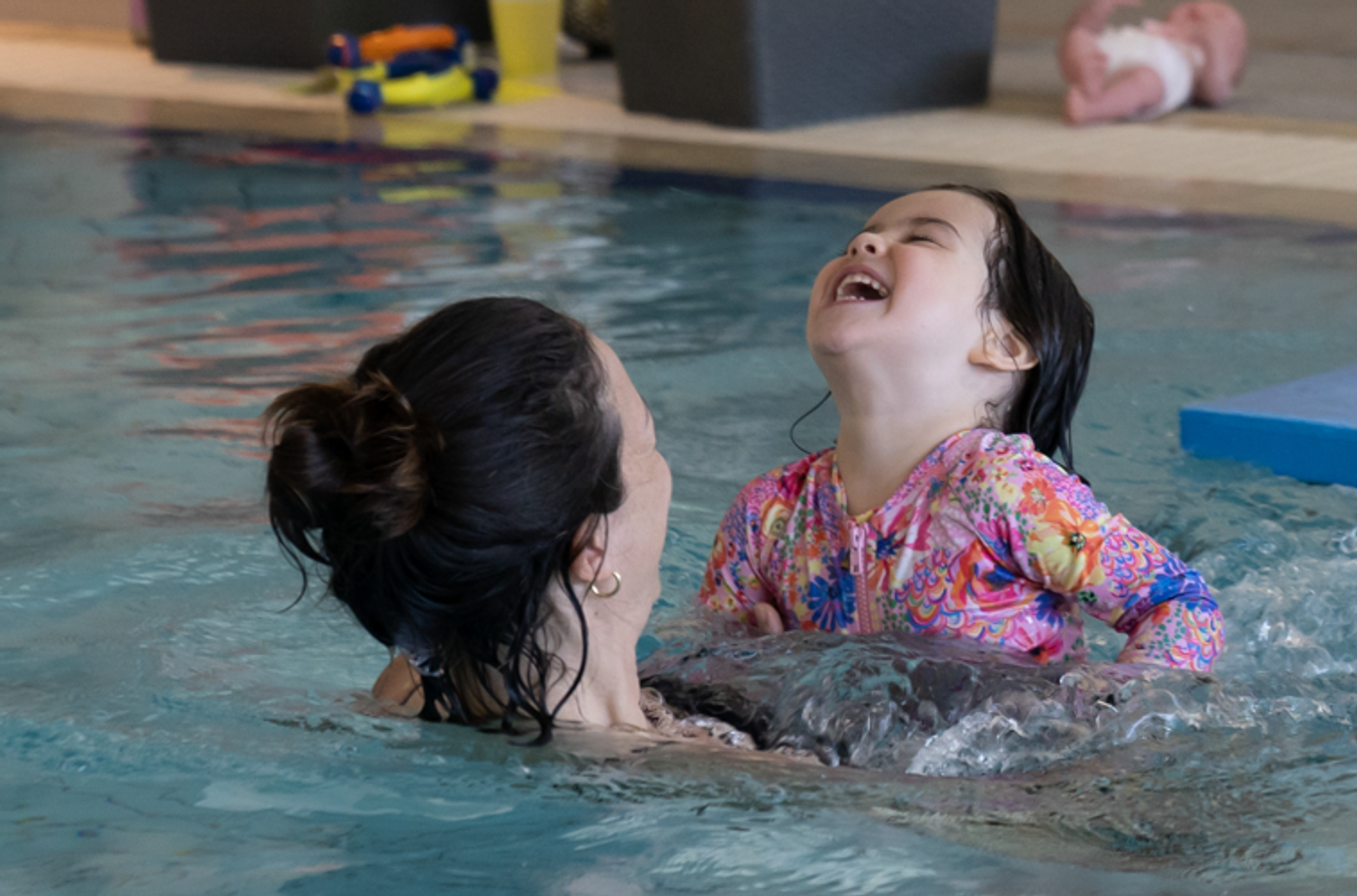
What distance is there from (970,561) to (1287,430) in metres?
1.29

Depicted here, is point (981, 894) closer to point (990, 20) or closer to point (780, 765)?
point (780, 765)

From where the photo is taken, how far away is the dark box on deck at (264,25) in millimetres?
9688

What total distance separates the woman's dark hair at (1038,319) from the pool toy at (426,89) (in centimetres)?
640

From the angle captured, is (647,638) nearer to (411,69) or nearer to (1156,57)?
(1156,57)

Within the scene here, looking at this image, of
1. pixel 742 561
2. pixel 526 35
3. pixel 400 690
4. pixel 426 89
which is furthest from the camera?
pixel 526 35

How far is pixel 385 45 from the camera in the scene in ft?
27.8

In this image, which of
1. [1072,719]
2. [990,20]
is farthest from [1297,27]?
[1072,719]

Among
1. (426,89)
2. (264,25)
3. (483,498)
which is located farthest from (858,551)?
(264,25)

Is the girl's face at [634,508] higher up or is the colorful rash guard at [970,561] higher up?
the girl's face at [634,508]

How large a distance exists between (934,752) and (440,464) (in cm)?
79

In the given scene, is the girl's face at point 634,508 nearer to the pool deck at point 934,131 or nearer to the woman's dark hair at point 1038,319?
the woman's dark hair at point 1038,319

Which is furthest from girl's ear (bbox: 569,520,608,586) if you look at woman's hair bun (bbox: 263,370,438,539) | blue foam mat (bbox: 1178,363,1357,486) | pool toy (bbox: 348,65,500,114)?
pool toy (bbox: 348,65,500,114)

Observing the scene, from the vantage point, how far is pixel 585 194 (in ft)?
19.4

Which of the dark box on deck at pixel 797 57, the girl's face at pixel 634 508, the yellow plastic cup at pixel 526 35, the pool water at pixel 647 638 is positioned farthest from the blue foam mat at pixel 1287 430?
the yellow plastic cup at pixel 526 35
